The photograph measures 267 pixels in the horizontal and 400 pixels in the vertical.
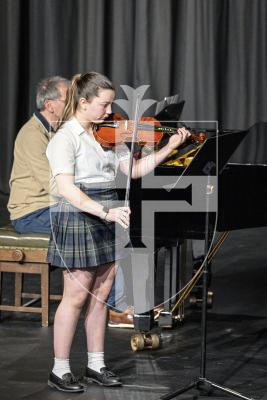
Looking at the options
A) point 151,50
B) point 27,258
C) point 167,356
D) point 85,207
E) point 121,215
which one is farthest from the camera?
point 151,50

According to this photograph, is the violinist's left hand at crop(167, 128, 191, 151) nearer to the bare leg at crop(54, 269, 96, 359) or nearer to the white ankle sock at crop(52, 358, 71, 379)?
the bare leg at crop(54, 269, 96, 359)

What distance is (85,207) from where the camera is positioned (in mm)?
3469

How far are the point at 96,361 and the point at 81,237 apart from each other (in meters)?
0.57

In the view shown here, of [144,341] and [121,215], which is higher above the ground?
[121,215]

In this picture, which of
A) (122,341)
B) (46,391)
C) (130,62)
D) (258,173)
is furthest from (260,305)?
(130,62)

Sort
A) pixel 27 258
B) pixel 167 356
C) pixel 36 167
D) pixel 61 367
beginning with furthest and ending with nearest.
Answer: pixel 36 167, pixel 27 258, pixel 167 356, pixel 61 367

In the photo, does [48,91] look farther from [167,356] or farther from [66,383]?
[66,383]

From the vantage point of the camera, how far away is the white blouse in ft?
11.5

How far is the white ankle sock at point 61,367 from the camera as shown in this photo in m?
3.71

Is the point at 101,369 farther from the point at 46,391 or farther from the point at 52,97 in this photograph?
the point at 52,97

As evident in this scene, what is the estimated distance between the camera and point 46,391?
3723mm

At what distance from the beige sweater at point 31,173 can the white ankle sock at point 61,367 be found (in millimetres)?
1347

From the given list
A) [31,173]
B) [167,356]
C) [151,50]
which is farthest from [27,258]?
[151,50]

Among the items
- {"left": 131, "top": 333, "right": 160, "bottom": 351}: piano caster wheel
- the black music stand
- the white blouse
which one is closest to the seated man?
{"left": 131, "top": 333, "right": 160, "bottom": 351}: piano caster wheel
